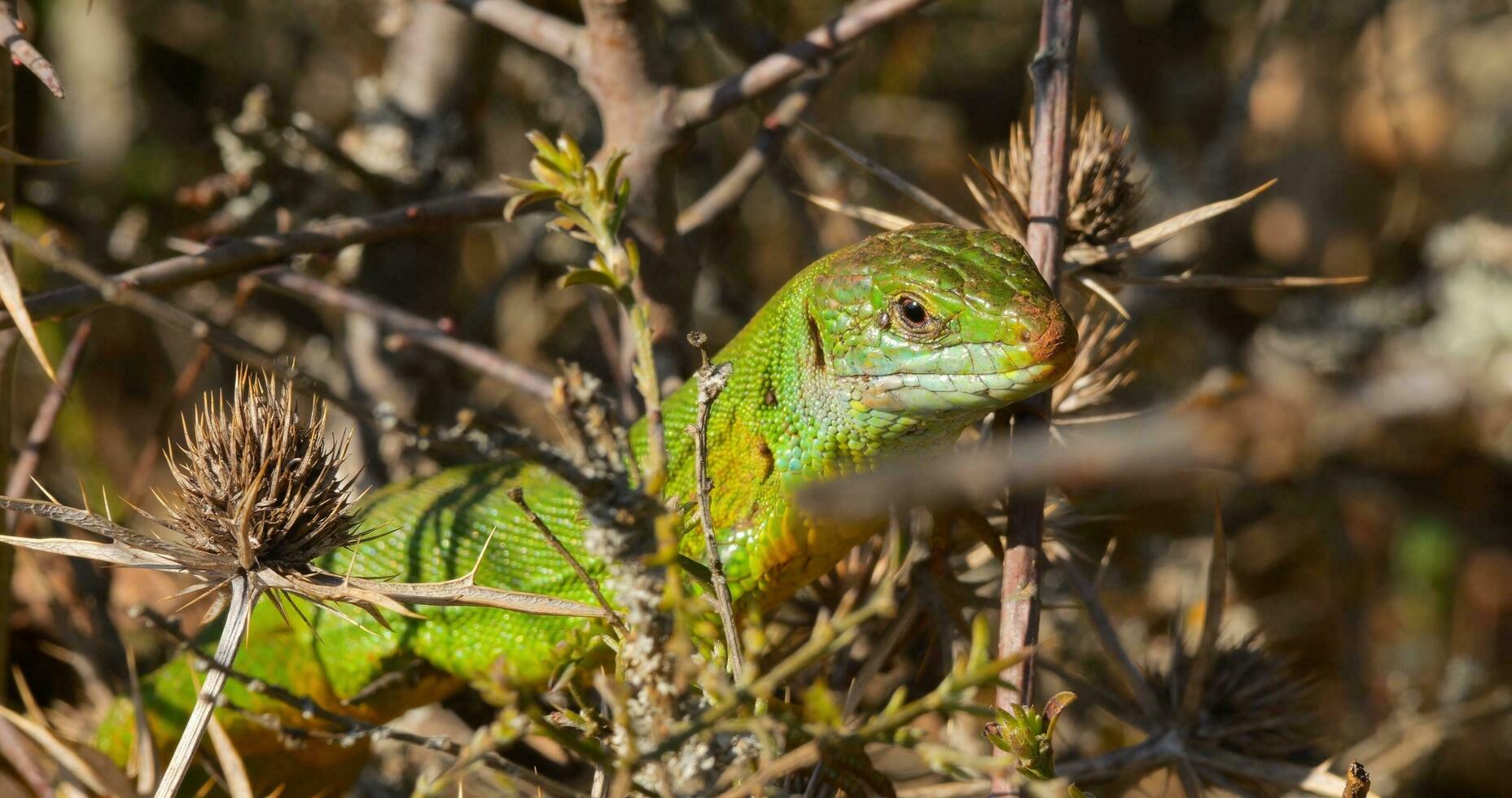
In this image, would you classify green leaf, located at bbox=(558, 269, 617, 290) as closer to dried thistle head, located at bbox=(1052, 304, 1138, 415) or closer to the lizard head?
the lizard head

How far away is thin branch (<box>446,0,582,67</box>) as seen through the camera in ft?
11.5

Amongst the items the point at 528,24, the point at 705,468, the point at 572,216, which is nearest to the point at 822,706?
the point at 705,468

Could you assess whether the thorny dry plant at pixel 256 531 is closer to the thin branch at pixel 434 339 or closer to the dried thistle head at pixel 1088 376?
the thin branch at pixel 434 339

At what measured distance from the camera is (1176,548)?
20.0 ft

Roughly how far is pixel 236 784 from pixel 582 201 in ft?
4.77

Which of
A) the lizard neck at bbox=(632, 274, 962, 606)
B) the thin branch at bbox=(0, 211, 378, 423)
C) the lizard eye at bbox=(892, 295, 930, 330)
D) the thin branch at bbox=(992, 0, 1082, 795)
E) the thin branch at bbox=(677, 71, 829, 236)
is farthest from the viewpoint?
the thin branch at bbox=(677, 71, 829, 236)

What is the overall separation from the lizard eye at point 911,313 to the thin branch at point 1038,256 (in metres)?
0.30

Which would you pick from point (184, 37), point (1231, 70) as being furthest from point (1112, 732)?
point (184, 37)

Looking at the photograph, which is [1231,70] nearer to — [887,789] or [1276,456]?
[1276,456]

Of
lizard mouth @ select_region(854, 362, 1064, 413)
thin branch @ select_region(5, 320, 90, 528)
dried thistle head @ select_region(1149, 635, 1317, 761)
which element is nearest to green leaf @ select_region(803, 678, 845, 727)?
lizard mouth @ select_region(854, 362, 1064, 413)

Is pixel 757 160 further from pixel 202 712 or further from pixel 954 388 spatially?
pixel 202 712

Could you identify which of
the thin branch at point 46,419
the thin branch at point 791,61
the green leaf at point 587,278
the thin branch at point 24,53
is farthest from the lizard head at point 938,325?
the thin branch at point 46,419

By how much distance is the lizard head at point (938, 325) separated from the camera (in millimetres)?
2729

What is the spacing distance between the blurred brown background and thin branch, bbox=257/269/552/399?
1.95ft
